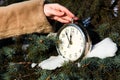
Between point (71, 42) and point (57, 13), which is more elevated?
point (57, 13)

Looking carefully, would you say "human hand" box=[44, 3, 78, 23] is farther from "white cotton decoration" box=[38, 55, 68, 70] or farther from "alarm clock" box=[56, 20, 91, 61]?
"white cotton decoration" box=[38, 55, 68, 70]

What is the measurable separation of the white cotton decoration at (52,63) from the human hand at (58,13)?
0.17 meters

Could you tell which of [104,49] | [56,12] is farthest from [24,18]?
[104,49]

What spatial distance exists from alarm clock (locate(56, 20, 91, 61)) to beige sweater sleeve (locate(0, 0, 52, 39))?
3.3 inches

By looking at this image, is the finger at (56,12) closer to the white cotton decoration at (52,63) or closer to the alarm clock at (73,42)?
the alarm clock at (73,42)

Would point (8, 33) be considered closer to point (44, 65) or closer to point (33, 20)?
point (33, 20)

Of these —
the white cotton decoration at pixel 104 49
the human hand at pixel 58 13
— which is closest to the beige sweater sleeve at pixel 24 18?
the human hand at pixel 58 13

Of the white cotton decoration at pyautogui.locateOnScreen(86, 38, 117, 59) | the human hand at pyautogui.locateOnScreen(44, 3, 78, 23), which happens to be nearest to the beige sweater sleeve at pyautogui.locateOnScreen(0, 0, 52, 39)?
the human hand at pyautogui.locateOnScreen(44, 3, 78, 23)

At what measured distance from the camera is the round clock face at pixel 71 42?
5.74ft

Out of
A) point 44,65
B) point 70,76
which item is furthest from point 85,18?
point 70,76

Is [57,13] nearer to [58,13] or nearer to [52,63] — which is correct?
[58,13]

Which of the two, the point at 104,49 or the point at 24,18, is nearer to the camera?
the point at 104,49

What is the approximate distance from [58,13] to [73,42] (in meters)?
0.14

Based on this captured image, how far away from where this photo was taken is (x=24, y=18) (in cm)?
185
